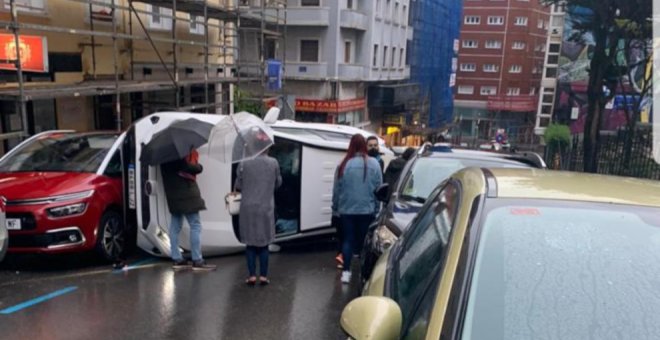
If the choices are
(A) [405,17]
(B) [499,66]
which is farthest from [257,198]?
(B) [499,66]

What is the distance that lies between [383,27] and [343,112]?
8.09m

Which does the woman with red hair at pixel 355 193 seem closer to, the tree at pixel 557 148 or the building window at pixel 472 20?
the tree at pixel 557 148

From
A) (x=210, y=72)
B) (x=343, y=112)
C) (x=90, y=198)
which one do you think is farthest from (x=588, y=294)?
(x=343, y=112)

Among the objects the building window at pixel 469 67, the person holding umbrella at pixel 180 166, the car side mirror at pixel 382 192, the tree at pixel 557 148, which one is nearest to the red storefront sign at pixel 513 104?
the building window at pixel 469 67

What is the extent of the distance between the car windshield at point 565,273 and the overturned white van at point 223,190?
4651 millimetres

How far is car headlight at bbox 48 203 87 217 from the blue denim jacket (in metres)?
3.07

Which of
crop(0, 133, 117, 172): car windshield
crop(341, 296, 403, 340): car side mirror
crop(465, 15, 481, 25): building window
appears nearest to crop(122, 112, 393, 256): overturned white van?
crop(0, 133, 117, 172): car windshield

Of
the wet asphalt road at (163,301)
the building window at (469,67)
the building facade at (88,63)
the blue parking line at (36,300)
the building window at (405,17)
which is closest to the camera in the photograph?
the wet asphalt road at (163,301)

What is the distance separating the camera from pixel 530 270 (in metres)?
1.96

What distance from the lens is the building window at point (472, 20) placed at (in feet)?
251

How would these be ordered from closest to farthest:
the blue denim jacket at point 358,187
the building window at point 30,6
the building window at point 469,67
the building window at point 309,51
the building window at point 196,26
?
the blue denim jacket at point 358,187, the building window at point 30,6, the building window at point 196,26, the building window at point 309,51, the building window at point 469,67

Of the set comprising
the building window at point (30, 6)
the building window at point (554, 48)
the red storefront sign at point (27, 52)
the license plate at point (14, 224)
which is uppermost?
the building window at point (554, 48)

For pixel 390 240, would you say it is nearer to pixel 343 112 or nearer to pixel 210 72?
pixel 210 72

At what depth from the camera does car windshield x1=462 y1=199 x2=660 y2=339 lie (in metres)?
1.74
